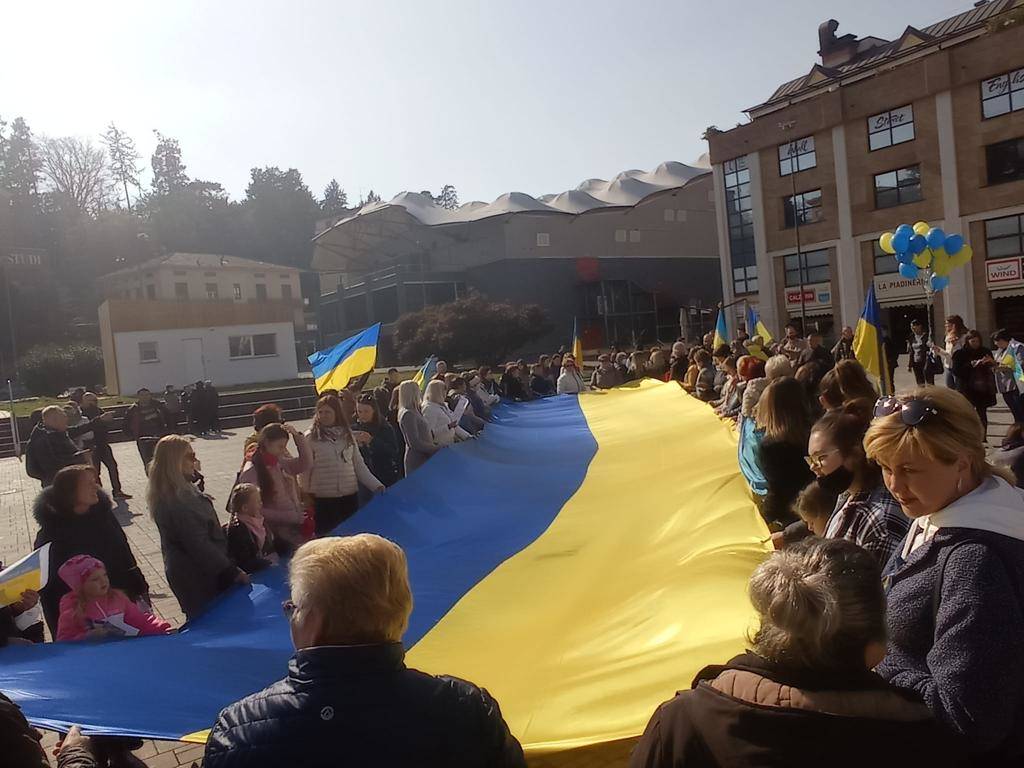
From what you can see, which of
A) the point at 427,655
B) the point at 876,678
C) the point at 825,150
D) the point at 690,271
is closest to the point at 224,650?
the point at 427,655

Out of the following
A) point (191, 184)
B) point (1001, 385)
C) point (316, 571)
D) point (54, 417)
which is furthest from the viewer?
point (191, 184)

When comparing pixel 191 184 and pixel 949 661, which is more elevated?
pixel 191 184

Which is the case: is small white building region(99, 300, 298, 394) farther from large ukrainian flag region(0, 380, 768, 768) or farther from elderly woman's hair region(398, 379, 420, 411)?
large ukrainian flag region(0, 380, 768, 768)

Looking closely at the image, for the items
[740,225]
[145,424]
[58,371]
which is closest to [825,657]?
[145,424]

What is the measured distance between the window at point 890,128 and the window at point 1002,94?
329 centimetres

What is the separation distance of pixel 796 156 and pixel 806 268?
5980 millimetres

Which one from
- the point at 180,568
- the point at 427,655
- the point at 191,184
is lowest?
the point at 427,655

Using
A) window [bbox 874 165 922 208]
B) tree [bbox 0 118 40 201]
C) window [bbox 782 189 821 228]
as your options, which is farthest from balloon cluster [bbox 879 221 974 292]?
tree [bbox 0 118 40 201]

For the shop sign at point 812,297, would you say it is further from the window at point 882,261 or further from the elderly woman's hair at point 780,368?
the elderly woman's hair at point 780,368

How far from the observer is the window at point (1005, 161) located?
34.6 metres

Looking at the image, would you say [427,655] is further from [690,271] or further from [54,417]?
[690,271]

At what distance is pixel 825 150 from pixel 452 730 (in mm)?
45032

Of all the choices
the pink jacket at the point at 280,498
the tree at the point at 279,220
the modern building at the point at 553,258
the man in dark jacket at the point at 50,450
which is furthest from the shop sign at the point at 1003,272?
the tree at the point at 279,220

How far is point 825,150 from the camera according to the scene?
4200cm
